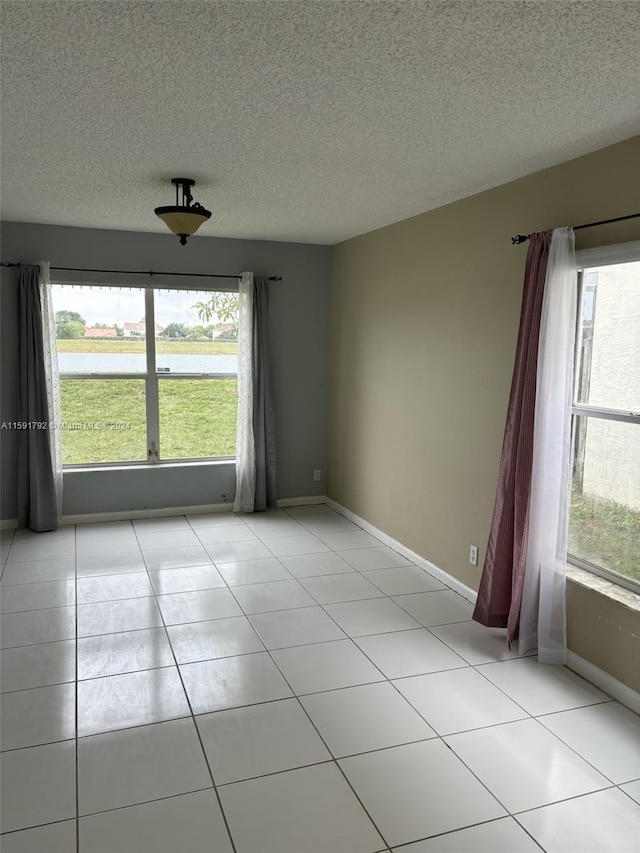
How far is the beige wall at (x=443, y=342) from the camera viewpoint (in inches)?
115

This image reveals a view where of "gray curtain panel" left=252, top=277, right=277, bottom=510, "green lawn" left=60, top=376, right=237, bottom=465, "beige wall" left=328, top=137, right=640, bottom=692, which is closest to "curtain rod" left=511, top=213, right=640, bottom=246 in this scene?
"beige wall" left=328, top=137, right=640, bottom=692

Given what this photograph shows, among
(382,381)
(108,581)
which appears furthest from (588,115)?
(108,581)

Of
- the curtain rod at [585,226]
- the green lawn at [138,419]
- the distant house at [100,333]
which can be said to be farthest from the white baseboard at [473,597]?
the distant house at [100,333]

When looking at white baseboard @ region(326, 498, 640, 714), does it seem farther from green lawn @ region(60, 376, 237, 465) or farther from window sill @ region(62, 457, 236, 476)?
green lawn @ region(60, 376, 237, 465)

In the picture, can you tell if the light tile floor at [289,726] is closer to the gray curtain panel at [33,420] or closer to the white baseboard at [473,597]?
the white baseboard at [473,597]

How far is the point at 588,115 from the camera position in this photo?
228 cm

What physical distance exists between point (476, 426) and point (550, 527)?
847mm

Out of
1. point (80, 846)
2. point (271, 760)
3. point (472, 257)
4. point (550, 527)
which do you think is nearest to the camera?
point (80, 846)

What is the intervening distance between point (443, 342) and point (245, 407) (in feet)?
6.68

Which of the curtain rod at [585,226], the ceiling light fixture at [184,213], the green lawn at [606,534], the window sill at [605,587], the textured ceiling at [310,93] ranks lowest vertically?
the window sill at [605,587]

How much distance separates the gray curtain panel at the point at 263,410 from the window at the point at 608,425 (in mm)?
2946

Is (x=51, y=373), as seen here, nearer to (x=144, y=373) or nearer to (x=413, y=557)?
(x=144, y=373)

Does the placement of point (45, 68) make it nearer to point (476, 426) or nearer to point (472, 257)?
point (472, 257)

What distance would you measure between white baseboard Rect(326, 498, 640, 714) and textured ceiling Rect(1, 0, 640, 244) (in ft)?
7.45
